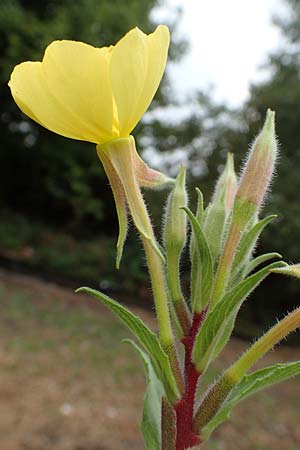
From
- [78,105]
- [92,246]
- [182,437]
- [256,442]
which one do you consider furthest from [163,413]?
[92,246]

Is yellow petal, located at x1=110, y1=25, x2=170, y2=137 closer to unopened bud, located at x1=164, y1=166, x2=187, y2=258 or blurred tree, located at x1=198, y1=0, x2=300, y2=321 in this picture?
unopened bud, located at x1=164, y1=166, x2=187, y2=258

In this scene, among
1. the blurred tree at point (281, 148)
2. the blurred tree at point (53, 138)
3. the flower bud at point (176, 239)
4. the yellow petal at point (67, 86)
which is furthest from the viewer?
the blurred tree at point (53, 138)

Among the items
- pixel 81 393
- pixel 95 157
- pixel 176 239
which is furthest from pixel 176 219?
pixel 95 157

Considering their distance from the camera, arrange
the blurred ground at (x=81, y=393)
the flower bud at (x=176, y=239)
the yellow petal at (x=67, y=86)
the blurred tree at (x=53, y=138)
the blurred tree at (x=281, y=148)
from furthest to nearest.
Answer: the blurred tree at (x=53, y=138), the blurred tree at (x=281, y=148), the blurred ground at (x=81, y=393), the flower bud at (x=176, y=239), the yellow petal at (x=67, y=86)

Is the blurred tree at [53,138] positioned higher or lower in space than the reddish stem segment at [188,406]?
lower

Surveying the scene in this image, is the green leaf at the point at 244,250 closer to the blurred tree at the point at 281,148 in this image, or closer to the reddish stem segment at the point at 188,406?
the reddish stem segment at the point at 188,406

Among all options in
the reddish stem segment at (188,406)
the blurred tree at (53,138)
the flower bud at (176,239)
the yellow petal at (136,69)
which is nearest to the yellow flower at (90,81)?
the yellow petal at (136,69)

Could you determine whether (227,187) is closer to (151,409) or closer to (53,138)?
(151,409)

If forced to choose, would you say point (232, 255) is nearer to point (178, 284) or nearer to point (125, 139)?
point (178, 284)
